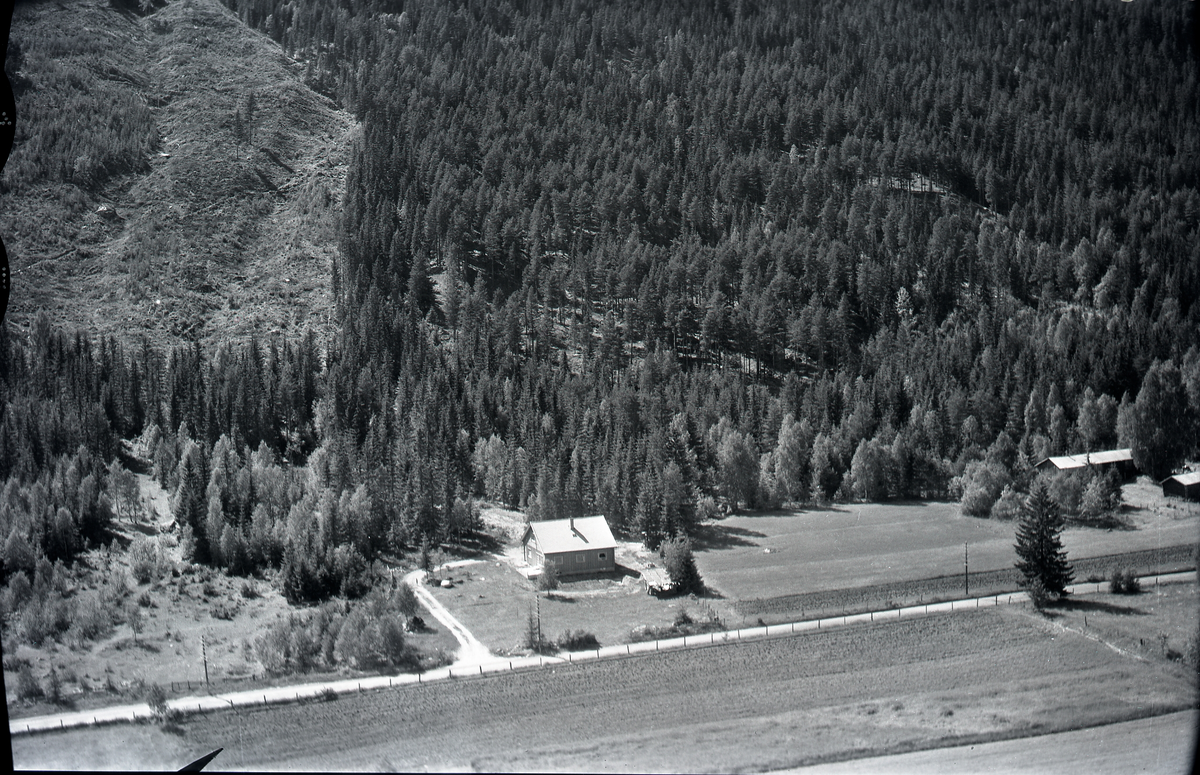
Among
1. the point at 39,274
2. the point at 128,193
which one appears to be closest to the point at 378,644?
the point at 39,274

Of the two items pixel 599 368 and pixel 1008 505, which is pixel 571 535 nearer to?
pixel 1008 505

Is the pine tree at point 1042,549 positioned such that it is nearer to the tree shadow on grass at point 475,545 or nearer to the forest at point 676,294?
the forest at point 676,294

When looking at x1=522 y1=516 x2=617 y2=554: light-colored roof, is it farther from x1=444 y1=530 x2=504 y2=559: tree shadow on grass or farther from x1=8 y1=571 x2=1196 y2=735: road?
x1=8 y1=571 x2=1196 y2=735: road

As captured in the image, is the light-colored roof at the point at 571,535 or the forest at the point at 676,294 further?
the forest at the point at 676,294

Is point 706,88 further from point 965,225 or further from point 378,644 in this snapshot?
point 378,644

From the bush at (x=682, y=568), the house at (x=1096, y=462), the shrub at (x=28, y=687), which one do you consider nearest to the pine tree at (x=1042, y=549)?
the house at (x=1096, y=462)

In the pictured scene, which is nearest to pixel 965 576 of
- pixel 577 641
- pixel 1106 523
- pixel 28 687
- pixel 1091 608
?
pixel 1091 608

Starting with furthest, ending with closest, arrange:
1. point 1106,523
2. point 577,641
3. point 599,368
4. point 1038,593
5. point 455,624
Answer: point 599,368, point 1106,523, point 1038,593, point 455,624, point 577,641
